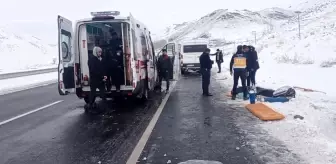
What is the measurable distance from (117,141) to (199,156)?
166cm

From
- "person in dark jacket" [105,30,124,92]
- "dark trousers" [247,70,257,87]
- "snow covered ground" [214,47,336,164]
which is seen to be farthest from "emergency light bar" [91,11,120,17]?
"dark trousers" [247,70,257,87]

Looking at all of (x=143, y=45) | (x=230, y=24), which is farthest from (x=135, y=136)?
(x=230, y=24)

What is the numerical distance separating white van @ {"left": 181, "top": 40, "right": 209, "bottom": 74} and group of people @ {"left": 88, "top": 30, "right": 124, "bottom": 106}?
13670 millimetres

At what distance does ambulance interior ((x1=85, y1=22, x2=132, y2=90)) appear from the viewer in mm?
9441

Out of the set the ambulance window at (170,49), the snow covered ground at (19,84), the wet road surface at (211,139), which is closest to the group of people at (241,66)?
the wet road surface at (211,139)

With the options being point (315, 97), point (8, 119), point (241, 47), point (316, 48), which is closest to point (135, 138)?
point (8, 119)

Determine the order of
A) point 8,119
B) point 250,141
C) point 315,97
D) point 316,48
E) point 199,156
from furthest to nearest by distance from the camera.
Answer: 1. point 316,48
2. point 315,97
3. point 8,119
4. point 250,141
5. point 199,156

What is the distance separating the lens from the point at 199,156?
537 centimetres

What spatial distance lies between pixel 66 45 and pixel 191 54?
15147 mm

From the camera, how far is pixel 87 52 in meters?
9.91

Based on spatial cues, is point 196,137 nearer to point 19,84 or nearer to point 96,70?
point 96,70

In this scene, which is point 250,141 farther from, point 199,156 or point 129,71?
point 129,71

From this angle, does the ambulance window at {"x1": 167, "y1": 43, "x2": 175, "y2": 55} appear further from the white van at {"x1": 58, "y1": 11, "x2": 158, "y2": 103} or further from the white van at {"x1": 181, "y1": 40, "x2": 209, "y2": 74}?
the white van at {"x1": 58, "y1": 11, "x2": 158, "y2": 103}

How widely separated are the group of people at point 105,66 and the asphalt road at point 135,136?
704 mm
